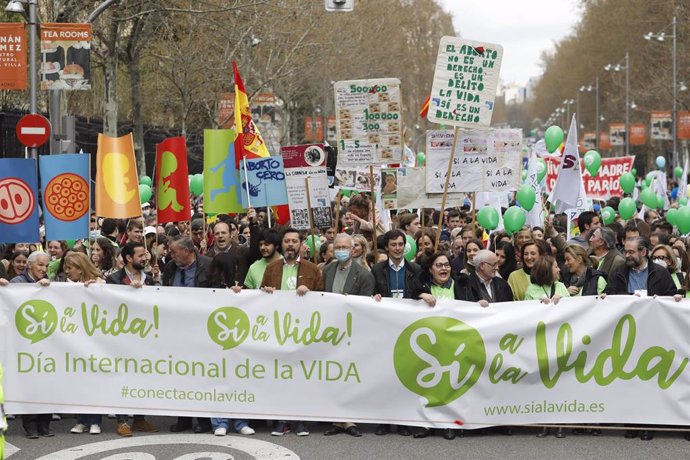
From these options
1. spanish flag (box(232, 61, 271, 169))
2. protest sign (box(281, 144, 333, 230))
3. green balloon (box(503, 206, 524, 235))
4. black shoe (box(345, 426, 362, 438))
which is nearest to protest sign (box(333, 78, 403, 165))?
protest sign (box(281, 144, 333, 230))

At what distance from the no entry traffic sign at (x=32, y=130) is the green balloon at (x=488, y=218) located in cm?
567

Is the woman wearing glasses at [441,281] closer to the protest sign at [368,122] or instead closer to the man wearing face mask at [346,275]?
the man wearing face mask at [346,275]

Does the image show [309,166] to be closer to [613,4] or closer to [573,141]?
[573,141]

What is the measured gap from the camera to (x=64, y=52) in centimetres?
1789

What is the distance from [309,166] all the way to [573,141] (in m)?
4.18

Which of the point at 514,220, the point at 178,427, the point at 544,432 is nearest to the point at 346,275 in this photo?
the point at 178,427

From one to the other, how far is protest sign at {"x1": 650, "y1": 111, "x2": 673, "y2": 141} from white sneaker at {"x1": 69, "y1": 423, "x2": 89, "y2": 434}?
46050 mm

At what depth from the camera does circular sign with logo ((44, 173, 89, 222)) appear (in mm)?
11055

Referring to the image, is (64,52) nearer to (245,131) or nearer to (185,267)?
(245,131)

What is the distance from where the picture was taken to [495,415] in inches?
366

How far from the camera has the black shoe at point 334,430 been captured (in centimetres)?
942

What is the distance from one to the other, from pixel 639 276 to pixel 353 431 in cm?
247

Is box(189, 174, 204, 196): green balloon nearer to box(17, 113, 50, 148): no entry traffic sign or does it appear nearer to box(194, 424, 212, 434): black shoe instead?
box(17, 113, 50, 148): no entry traffic sign

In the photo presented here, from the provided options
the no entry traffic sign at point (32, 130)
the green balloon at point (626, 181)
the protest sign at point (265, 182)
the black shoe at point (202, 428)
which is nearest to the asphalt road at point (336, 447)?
the black shoe at point (202, 428)
